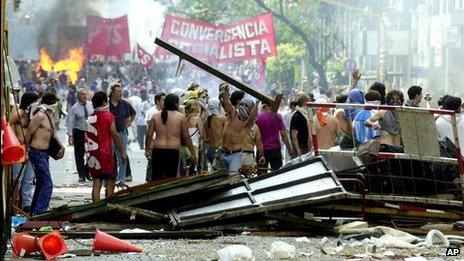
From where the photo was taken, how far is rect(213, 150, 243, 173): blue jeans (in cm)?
1622

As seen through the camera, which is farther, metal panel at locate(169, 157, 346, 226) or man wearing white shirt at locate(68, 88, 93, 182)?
man wearing white shirt at locate(68, 88, 93, 182)

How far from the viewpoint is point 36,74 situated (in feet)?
196

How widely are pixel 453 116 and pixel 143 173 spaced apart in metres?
12.6

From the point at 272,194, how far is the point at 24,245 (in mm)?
2689

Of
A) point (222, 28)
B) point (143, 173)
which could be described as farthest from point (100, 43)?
point (143, 173)

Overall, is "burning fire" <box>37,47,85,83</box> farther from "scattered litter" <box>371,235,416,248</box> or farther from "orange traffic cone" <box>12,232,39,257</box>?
"orange traffic cone" <box>12,232,39,257</box>

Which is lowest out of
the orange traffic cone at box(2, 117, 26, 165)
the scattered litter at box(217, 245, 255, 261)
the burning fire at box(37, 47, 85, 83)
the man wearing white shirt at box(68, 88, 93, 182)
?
the burning fire at box(37, 47, 85, 83)

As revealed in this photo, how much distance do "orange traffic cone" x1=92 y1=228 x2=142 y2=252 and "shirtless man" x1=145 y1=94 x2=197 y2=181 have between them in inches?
170

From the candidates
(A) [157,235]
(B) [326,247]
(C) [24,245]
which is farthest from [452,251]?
(C) [24,245]

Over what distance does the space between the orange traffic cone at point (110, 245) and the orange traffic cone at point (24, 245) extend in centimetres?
51

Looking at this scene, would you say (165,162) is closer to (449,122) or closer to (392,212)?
(449,122)

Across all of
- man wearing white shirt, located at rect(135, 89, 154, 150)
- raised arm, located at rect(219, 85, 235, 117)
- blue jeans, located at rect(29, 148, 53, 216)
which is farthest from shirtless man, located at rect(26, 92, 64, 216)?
man wearing white shirt, located at rect(135, 89, 154, 150)

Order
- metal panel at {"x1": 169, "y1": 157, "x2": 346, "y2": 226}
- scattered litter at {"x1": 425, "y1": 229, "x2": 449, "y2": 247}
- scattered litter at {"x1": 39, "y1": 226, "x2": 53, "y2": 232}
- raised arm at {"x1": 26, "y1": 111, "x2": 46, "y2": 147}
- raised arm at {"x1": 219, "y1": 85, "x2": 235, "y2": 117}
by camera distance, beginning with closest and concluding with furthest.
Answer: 1. scattered litter at {"x1": 425, "y1": 229, "x2": 449, "y2": 247}
2. scattered litter at {"x1": 39, "y1": 226, "x2": 53, "y2": 232}
3. metal panel at {"x1": 169, "y1": 157, "x2": 346, "y2": 226}
4. raised arm at {"x1": 26, "y1": 111, "x2": 46, "y2": 147}
5. raised arm at {"x1": 219, "y1": 85, "x2": 235, "y2": 117}

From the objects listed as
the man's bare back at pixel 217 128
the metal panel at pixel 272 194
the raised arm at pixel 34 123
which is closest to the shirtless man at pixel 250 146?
the man's bare back at pixel 217 128
